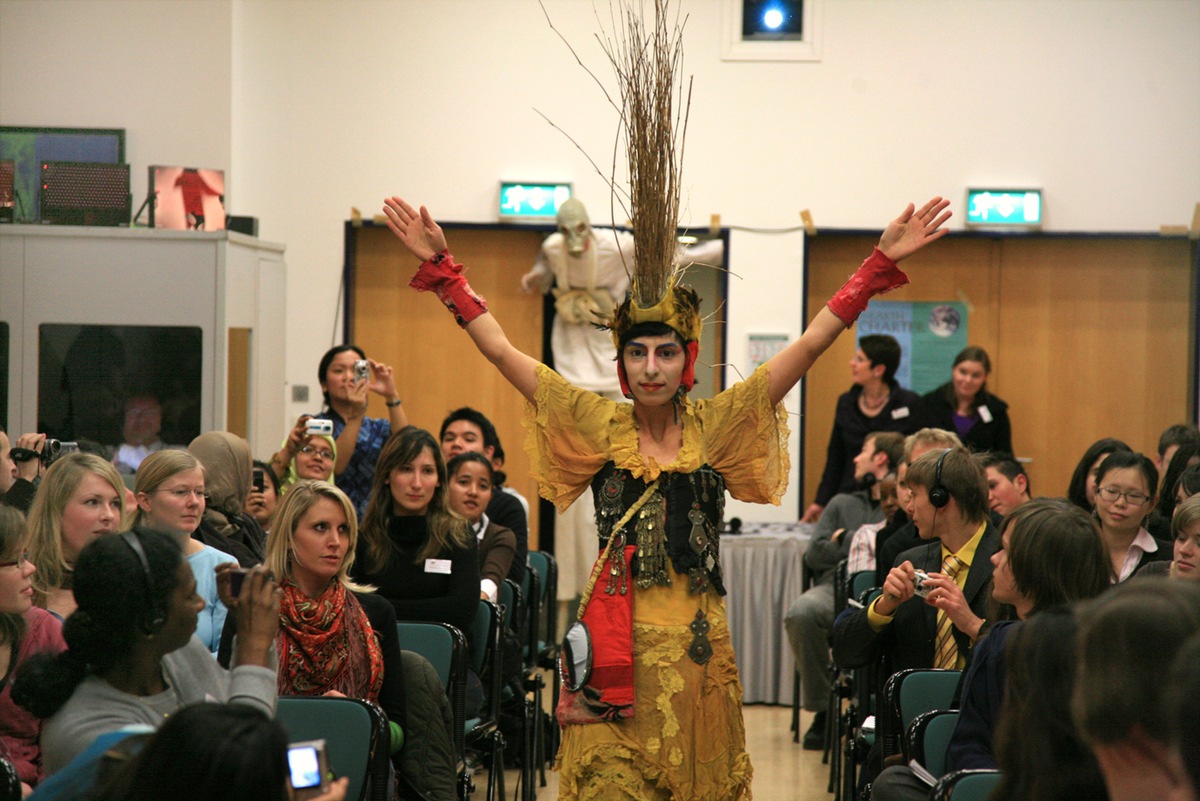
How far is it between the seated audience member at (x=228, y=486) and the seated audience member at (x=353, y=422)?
2.91 ft

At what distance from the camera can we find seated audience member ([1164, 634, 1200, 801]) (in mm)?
1271

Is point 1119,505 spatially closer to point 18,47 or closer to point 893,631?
point 893,631

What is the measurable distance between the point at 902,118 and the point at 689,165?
1.28 m

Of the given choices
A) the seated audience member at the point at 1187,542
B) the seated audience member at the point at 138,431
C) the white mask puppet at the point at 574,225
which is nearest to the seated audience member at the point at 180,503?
the seated audience member at the point at 1187,542

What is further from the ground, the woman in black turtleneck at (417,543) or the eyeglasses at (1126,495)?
the eyeglasses at (1126,495)

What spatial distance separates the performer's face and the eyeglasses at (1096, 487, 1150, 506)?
1.58m

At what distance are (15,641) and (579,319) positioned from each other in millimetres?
5229

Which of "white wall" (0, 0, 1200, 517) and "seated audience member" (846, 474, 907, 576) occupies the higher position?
"white wall" (0, 0, 1200, 517)

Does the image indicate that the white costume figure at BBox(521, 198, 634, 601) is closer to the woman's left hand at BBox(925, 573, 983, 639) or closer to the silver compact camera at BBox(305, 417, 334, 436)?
the silver compact camera at BBox(305, 417, 334, 436)

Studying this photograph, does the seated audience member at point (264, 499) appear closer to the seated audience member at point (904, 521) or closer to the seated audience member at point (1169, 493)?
the seated audience member at point (904, 521)


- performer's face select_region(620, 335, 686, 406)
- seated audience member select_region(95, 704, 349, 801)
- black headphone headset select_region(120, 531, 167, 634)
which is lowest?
seated audience member select_region(95, 704, 349, 801)

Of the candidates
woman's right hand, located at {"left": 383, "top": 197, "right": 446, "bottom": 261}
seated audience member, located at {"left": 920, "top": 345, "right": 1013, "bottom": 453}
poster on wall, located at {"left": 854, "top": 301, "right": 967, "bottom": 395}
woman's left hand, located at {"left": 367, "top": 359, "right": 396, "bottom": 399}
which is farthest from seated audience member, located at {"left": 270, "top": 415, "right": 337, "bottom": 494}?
poster on wall, located at {"left": 854, "top": 301, "right": 967, "bottom": 395}

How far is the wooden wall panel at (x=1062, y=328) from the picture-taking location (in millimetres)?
7855

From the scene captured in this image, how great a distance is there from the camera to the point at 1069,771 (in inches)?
65.2
